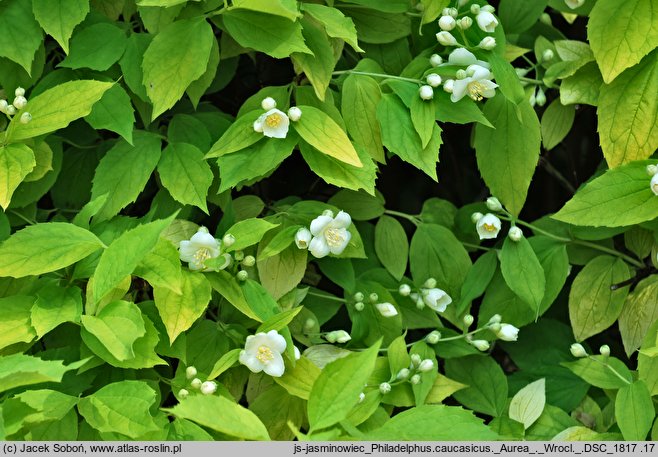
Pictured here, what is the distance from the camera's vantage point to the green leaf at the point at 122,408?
5.81ft

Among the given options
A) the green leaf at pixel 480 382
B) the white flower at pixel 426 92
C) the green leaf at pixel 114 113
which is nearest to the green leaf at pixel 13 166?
the green leaf at pixel 114 113

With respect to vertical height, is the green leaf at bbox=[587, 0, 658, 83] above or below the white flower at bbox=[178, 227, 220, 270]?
above

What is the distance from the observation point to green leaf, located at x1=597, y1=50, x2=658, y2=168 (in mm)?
2145

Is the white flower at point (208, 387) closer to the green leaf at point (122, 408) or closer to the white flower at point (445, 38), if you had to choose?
the green leaf at point (122, 408)

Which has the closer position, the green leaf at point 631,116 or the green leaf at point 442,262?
the green leaf at point 631,116

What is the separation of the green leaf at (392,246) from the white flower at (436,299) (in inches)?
4.2

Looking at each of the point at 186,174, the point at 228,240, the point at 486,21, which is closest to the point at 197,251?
the point at 228,240

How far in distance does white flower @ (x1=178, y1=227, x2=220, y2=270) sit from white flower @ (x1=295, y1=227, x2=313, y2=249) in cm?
22

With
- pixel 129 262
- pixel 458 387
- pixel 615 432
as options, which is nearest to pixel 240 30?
pixel 129 262

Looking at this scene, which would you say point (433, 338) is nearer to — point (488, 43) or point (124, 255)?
point (488, 43)

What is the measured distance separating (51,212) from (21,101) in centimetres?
43

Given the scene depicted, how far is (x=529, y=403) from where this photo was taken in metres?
2.25

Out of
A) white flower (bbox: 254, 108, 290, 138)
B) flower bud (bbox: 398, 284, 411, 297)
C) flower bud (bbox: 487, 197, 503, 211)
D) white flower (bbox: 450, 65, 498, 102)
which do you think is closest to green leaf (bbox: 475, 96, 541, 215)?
flower bud (bbox: 487, 197, 503, 211)

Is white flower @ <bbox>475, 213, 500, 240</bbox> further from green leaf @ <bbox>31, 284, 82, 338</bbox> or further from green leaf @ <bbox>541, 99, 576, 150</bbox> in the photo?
green leaf @ <bbox>31, 284, 82, 338</bbox>
